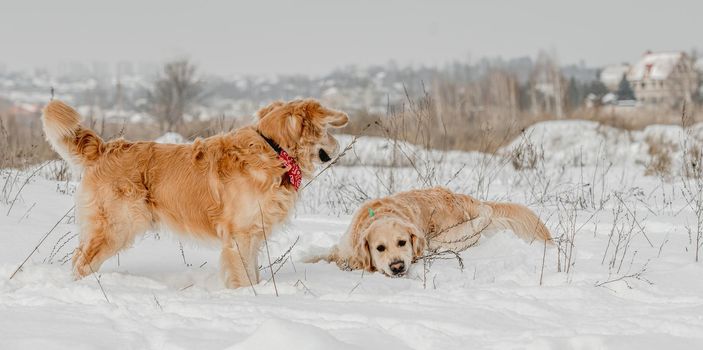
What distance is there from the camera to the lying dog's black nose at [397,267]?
190 inches

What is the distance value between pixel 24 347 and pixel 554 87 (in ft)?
179

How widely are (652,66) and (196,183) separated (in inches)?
2910

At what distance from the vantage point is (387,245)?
5094 mm

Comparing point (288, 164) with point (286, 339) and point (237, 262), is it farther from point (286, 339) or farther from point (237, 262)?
point (286, 339)

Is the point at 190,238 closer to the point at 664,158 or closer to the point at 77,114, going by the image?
the point at 77,114

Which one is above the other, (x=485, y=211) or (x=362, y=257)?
(x=485, y=211)

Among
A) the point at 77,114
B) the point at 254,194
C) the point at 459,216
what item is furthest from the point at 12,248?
the point at 459,216

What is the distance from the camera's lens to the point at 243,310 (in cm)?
327

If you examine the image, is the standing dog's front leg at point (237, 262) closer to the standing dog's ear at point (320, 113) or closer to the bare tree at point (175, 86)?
the standing dog's ear at point (320, 113)

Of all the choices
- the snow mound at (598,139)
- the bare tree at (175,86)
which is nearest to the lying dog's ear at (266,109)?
the snow mound at (598,139)

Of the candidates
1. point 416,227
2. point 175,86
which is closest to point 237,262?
point 416,227

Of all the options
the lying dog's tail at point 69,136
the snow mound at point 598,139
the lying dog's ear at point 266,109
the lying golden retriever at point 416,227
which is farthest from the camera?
the snow mound at point 598,139

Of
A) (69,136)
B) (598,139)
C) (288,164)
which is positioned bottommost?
(598,139)

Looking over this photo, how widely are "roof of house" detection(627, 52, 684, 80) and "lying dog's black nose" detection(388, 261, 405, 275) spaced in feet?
202
